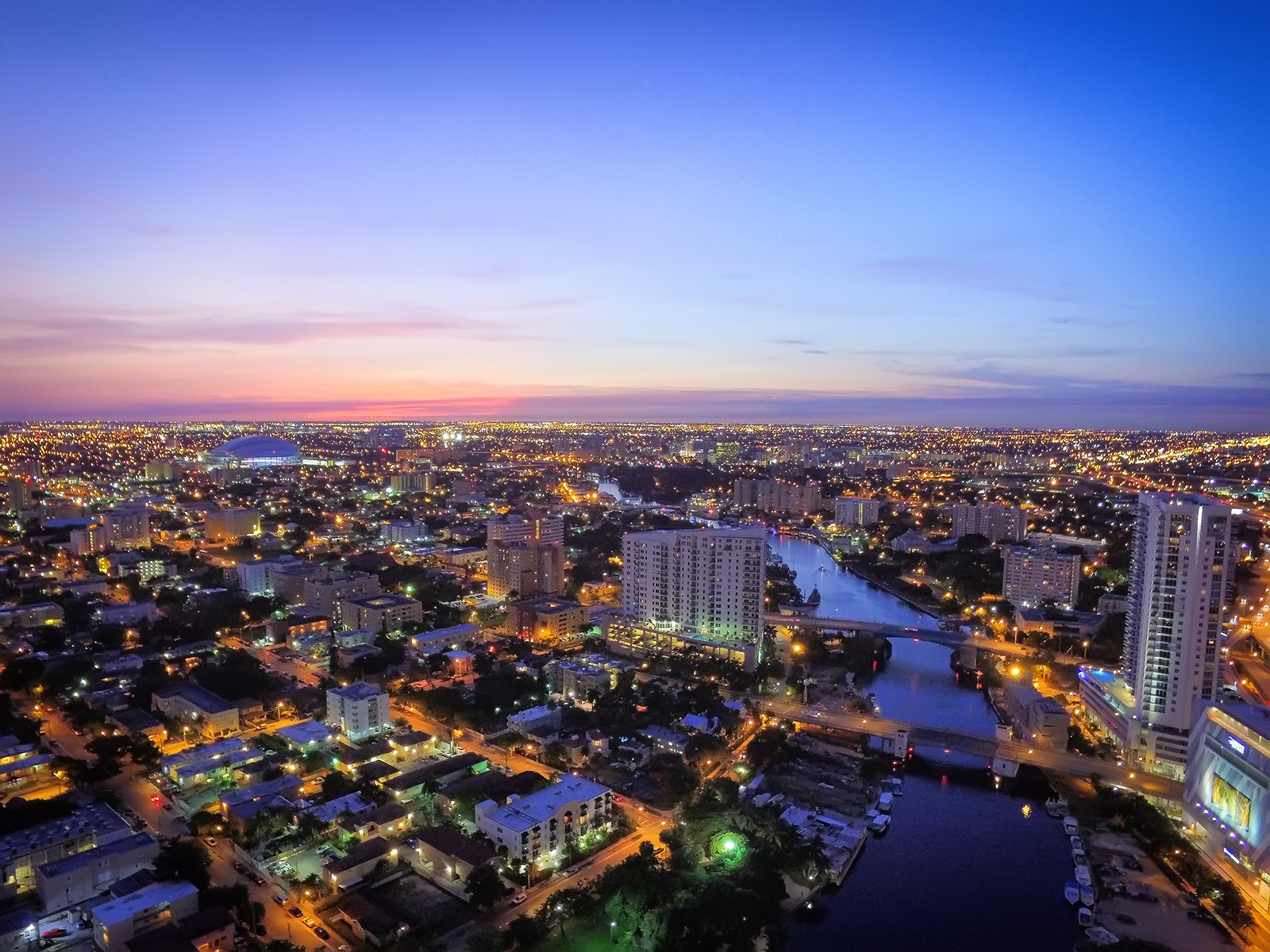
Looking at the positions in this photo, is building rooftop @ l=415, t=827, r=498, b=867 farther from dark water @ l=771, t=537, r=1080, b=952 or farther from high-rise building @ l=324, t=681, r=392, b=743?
high-rise building @ l=324, t=681, r=392, b=743

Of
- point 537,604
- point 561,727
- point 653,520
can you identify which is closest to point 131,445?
point 653,520

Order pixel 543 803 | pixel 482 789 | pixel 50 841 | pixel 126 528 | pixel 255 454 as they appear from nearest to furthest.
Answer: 1. pixel 50 841
2. pixel 543 803
3. pixel 482 789
4. pixel 126 528
5. pixel 255 454

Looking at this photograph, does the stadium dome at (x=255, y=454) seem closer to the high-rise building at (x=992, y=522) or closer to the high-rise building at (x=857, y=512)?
the high-rise building at (x=857, y=512)

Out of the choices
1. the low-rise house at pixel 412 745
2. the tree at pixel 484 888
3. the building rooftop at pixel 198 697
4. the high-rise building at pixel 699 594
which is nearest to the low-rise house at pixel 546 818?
the tree at pixel 484 888

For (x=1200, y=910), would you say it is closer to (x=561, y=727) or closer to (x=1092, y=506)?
(x=561, y=727)

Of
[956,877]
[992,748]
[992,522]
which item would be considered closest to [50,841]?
[956,877]

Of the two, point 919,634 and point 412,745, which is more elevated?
point 412,745

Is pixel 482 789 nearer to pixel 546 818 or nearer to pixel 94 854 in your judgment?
pixel 546 818
